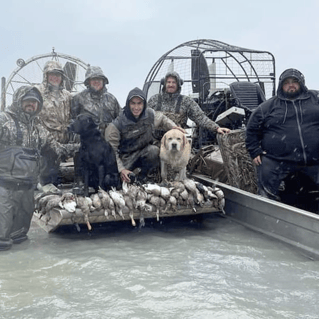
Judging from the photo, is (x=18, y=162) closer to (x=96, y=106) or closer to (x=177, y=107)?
(x=96, y=106)

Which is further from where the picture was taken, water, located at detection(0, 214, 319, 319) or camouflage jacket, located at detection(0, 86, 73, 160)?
camouflage jacket, located at detection(0, 86, 73, 160)

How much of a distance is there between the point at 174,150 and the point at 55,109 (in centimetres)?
201

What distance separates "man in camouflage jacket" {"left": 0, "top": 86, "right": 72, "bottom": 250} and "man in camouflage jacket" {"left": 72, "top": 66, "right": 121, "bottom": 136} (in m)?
1.40

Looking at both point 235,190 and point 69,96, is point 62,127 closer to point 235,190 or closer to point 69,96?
point 69,96

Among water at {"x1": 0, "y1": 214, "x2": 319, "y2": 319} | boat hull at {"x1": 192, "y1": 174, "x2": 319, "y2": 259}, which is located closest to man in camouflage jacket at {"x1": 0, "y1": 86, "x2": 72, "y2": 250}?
water at {"x1": 0, "y1": 214, "x2": 319, "y2": 319}

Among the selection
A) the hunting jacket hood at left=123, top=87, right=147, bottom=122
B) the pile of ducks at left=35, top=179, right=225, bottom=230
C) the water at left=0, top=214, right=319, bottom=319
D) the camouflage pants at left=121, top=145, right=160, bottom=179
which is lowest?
the water at left=0, top=214, right=319, bottom=319

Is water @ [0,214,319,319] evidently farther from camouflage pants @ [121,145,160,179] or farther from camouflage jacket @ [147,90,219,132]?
camouflage jacket @ [147,90,219,132]

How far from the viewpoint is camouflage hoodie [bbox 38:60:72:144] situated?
5887 mm

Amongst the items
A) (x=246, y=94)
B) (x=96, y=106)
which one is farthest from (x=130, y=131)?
(x=246, y=94)

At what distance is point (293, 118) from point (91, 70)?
2.87m

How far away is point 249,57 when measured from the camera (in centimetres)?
930

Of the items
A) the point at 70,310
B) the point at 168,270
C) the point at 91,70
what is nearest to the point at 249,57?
the point at 91,70

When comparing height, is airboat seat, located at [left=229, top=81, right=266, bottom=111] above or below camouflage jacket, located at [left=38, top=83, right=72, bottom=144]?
above

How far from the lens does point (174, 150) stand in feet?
16.7
